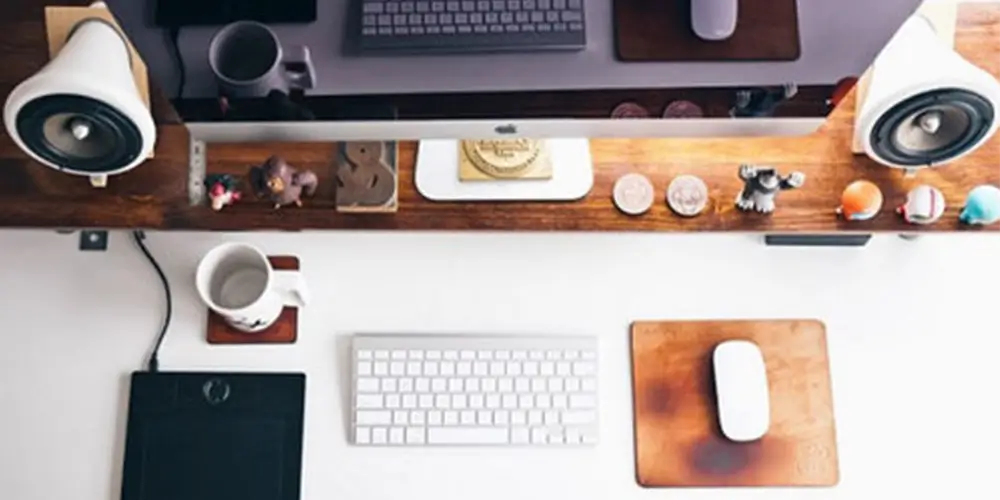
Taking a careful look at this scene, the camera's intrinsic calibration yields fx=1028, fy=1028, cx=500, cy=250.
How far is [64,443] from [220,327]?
218 mm

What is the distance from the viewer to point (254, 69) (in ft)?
3.27

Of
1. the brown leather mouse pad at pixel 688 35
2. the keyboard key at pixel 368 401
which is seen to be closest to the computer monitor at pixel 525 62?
the brown leather mouse pad at pixel 688 35

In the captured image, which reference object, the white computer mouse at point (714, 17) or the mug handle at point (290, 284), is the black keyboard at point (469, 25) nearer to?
the white computer mouse at point (714, 17)

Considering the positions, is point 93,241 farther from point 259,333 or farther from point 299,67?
point 299,67

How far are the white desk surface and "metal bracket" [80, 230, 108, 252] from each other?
1 cm

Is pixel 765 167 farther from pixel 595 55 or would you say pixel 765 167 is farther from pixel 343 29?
pixel 343 29

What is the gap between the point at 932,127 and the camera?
1.08 m

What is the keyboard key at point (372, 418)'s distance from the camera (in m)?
1.20

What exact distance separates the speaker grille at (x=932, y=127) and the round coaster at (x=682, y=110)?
0.20 m

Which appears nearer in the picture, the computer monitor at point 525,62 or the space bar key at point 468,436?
the computer monitor at point 525,62

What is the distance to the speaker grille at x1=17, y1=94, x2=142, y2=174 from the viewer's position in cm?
103

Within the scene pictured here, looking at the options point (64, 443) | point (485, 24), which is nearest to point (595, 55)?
point (485, 24)

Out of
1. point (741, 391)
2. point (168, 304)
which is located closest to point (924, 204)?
point (741, 391)

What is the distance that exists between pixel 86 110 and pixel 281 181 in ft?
0.73
